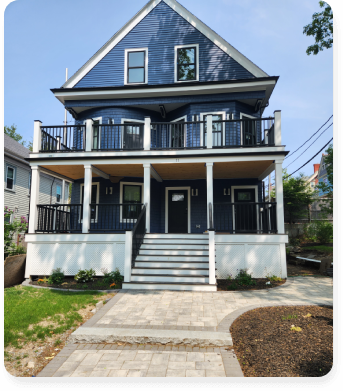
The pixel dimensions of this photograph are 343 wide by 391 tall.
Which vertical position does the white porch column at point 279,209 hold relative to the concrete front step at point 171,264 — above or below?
above

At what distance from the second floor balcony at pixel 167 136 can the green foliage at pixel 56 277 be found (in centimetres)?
459

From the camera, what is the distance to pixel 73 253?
982cm

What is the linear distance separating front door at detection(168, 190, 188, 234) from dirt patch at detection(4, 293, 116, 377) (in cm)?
843

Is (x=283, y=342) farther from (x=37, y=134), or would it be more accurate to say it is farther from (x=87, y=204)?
(x=37, y=134)

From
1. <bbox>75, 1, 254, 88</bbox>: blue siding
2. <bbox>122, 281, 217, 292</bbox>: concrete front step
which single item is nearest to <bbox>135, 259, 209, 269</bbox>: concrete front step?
<bbox>122, 281, 217, 292</bbox>: concrete front step

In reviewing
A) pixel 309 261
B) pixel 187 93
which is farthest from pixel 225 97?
pixel 309 261

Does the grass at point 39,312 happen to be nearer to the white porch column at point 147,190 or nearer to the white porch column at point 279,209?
the white porch column at point 147,190

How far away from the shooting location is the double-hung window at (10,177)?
1794cm

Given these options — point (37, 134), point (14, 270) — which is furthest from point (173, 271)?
point (37, 134)

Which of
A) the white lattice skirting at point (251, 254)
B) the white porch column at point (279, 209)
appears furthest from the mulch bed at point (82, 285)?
the white porch column at point (279, 209)

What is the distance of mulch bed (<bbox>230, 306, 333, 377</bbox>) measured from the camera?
334 cm

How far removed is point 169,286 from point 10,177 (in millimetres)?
15237

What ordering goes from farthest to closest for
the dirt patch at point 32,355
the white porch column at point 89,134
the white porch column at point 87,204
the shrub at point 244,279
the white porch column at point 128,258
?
the white porch column at point 89,134, the white porch column at point 87,204, the shrub at point 244,279, the white porch column at point 128,258, the dirt patch at point 32,355
